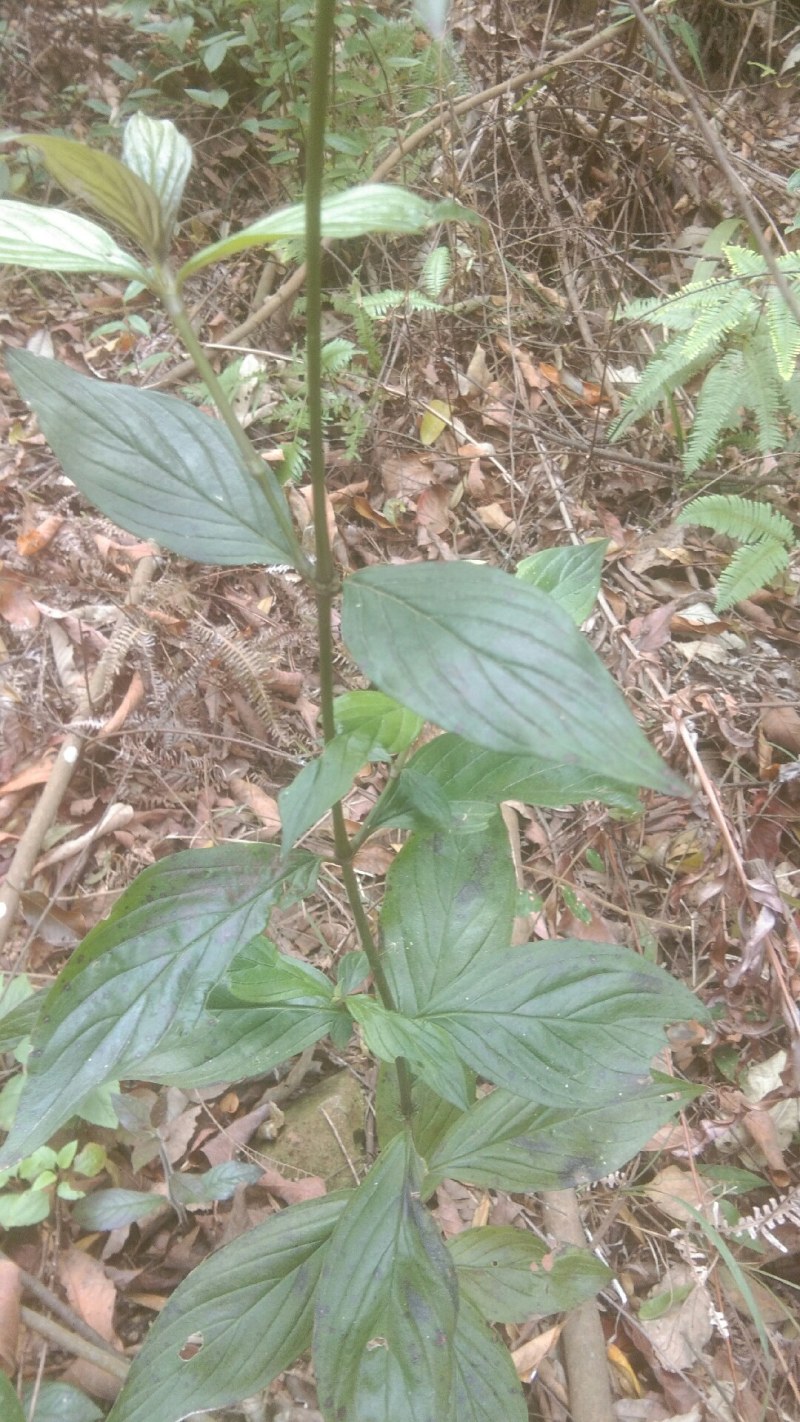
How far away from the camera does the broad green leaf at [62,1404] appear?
125 cm

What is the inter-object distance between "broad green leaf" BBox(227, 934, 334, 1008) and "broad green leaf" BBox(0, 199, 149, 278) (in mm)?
762

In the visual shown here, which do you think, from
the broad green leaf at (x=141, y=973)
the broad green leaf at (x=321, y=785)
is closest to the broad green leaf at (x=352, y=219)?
the broad green leaf at (x=321, y=785)

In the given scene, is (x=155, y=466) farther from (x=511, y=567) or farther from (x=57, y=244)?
(x=511, y=567)

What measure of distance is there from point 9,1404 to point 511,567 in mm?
1934

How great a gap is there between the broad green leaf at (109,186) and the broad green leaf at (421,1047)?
80 cm

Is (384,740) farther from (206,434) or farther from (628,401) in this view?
(628,401)

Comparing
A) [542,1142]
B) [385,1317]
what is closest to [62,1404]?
[385,1317]

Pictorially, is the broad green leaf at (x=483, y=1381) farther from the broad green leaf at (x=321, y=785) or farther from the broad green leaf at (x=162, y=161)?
the broad green leaf at (x=162, y=161)

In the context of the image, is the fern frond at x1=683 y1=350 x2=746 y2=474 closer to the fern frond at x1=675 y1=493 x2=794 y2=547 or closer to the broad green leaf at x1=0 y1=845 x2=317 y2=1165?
the fern frond at x1=675 y1=493 x2=794 y2=547

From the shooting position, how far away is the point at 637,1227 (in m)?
1.59

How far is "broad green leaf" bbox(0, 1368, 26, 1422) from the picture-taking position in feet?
3.59

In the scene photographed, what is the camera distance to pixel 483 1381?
1.18 metres

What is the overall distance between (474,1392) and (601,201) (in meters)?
3.29

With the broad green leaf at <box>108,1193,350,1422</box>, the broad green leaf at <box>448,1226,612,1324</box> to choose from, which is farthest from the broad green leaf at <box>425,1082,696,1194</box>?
the broad green leaf at <box>108,1193,350,1422</box>
